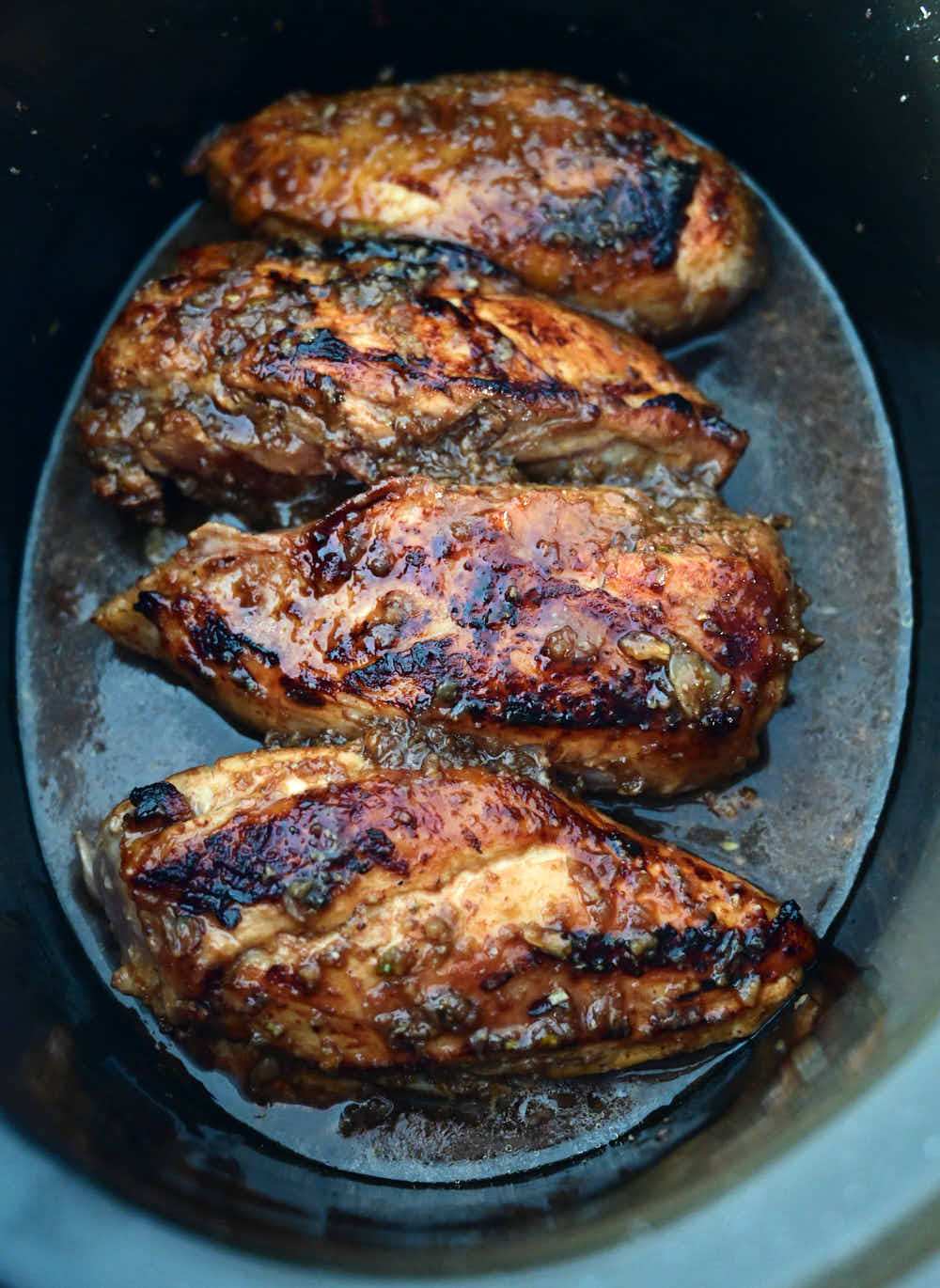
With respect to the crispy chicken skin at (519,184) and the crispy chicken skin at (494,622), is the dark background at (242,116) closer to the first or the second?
the crispy chicken skin at (519,184)

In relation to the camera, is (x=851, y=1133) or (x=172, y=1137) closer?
(x=851, y=1133)

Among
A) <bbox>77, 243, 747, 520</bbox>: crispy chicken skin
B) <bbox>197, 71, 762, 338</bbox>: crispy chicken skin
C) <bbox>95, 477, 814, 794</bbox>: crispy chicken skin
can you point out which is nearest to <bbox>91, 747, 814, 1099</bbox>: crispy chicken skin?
<bbox>95, 477, 814, 794</bbox>: crispy chicken skin

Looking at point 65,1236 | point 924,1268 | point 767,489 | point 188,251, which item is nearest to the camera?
point 924,1268

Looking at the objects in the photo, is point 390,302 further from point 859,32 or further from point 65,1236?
point 65,1236

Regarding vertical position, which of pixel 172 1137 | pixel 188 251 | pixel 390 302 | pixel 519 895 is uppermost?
pixel 390 302

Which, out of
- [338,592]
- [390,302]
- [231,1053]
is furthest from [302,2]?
[231,1053]

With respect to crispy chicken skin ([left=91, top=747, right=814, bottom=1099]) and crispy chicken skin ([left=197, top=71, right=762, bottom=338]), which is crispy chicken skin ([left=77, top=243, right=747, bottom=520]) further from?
crispy chicken skin ([left=91, top=747, right=814, bottom=1099])

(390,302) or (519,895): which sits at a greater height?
(390,302)

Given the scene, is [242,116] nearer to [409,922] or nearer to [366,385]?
[366,385]
